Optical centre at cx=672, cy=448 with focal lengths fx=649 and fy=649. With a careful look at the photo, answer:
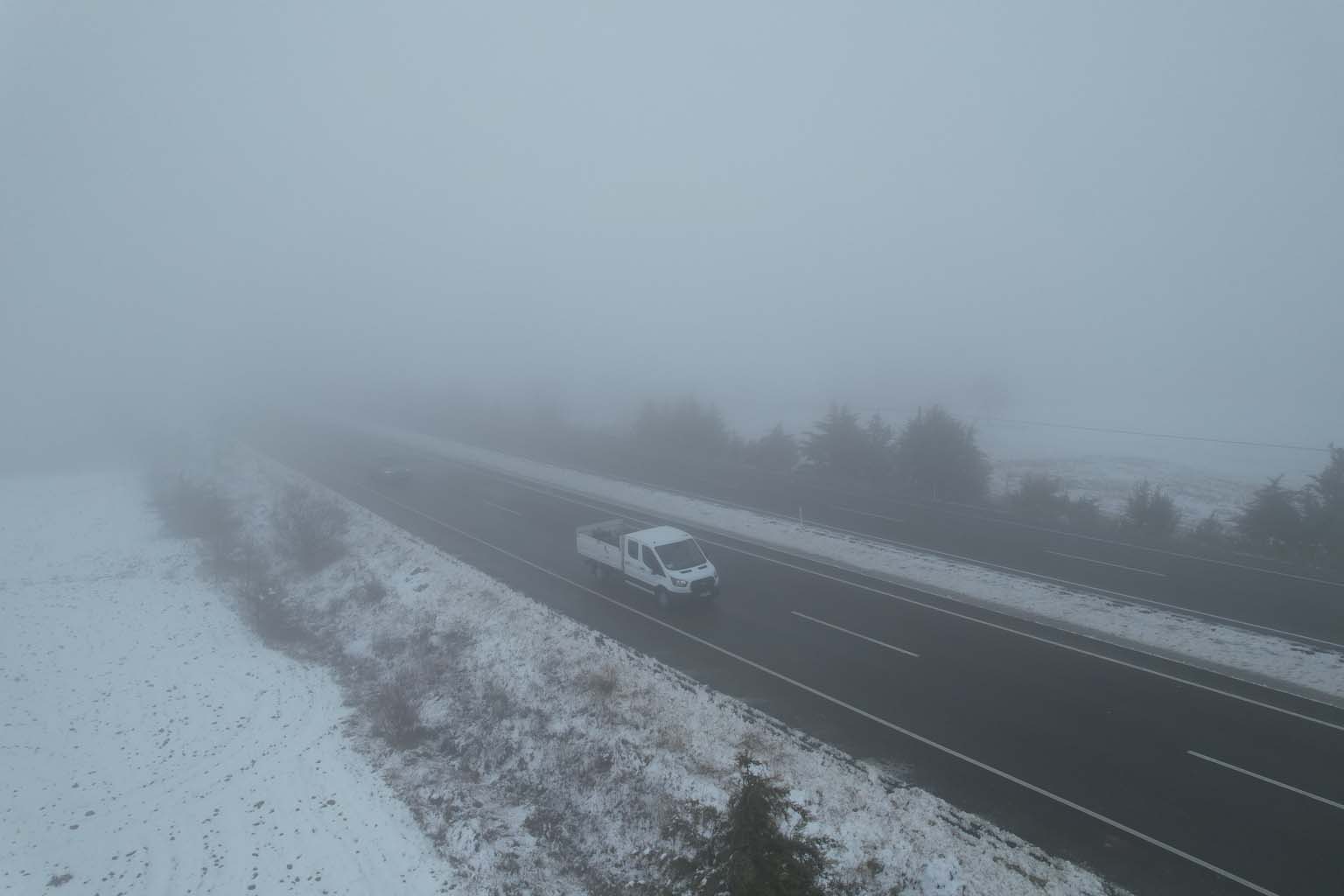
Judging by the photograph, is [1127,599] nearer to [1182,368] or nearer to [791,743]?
[791,743]

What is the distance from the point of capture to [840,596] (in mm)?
21266

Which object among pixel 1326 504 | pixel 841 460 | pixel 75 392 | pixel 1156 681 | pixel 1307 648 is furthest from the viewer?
pixel 75 392

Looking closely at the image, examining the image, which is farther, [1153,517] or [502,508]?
[502,508]

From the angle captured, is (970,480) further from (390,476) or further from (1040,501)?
(390,476)

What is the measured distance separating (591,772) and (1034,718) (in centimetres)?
959

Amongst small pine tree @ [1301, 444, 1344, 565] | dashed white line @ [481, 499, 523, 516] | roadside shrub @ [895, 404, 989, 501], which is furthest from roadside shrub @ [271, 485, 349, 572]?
small pine tree @ [1301, 444, 1344, 565]

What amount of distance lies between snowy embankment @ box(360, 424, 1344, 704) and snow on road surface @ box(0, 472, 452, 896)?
16816mm

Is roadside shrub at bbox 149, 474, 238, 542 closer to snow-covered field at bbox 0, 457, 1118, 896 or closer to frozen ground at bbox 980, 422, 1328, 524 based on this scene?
snow-covered field at bbox 0, 457, 1118, 896

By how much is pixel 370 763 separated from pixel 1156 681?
62.0 ft

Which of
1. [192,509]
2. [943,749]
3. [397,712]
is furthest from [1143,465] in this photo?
[192,509]

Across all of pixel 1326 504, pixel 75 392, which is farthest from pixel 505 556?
pixel 75 392

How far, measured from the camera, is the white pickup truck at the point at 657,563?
2044cm

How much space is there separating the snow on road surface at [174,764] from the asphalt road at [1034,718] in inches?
302

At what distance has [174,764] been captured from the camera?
1725 centimetres
